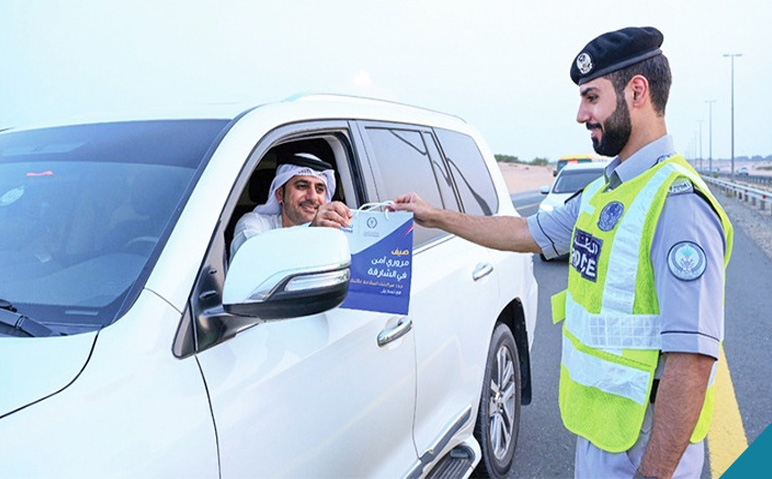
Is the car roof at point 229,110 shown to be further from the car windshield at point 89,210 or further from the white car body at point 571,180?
the white car body at point 571,180

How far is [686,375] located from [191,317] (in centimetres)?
129

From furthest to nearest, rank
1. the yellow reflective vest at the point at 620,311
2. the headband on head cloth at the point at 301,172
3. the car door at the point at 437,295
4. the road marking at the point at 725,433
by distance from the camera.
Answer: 1. the road marking at the point at 725,433
2. the headband on head cloth at the point at 301,172
3. the car door at the point at 437,295
4. the yellow reflective vest at the point at 620,311

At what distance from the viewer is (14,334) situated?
159cm

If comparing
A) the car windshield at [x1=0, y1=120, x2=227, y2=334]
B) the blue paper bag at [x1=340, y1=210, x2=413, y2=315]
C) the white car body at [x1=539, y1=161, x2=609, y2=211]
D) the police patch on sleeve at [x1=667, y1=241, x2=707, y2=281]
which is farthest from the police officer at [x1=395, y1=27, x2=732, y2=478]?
the white car body at [x1=539, y1=161, x2=609, y2=211]

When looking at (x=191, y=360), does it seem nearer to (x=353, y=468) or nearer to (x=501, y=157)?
(x=353, y=468)

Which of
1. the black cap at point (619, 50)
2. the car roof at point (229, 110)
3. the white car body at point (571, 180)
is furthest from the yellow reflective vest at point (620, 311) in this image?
the white car body at point (571, 180)

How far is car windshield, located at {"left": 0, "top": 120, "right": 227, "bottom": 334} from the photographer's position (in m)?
1.73

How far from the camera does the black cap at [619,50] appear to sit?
195 cm

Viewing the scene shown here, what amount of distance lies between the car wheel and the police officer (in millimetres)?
1473

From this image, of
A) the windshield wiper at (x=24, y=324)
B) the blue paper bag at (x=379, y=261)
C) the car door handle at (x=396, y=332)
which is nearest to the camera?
the windshield wiper at (x=24, y=324)

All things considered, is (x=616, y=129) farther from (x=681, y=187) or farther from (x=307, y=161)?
(x=307, y=161)

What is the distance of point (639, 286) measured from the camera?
1.84m

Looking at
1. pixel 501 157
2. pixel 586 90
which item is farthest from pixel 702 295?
pixel 501 157

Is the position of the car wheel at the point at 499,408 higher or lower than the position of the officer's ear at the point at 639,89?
lower
